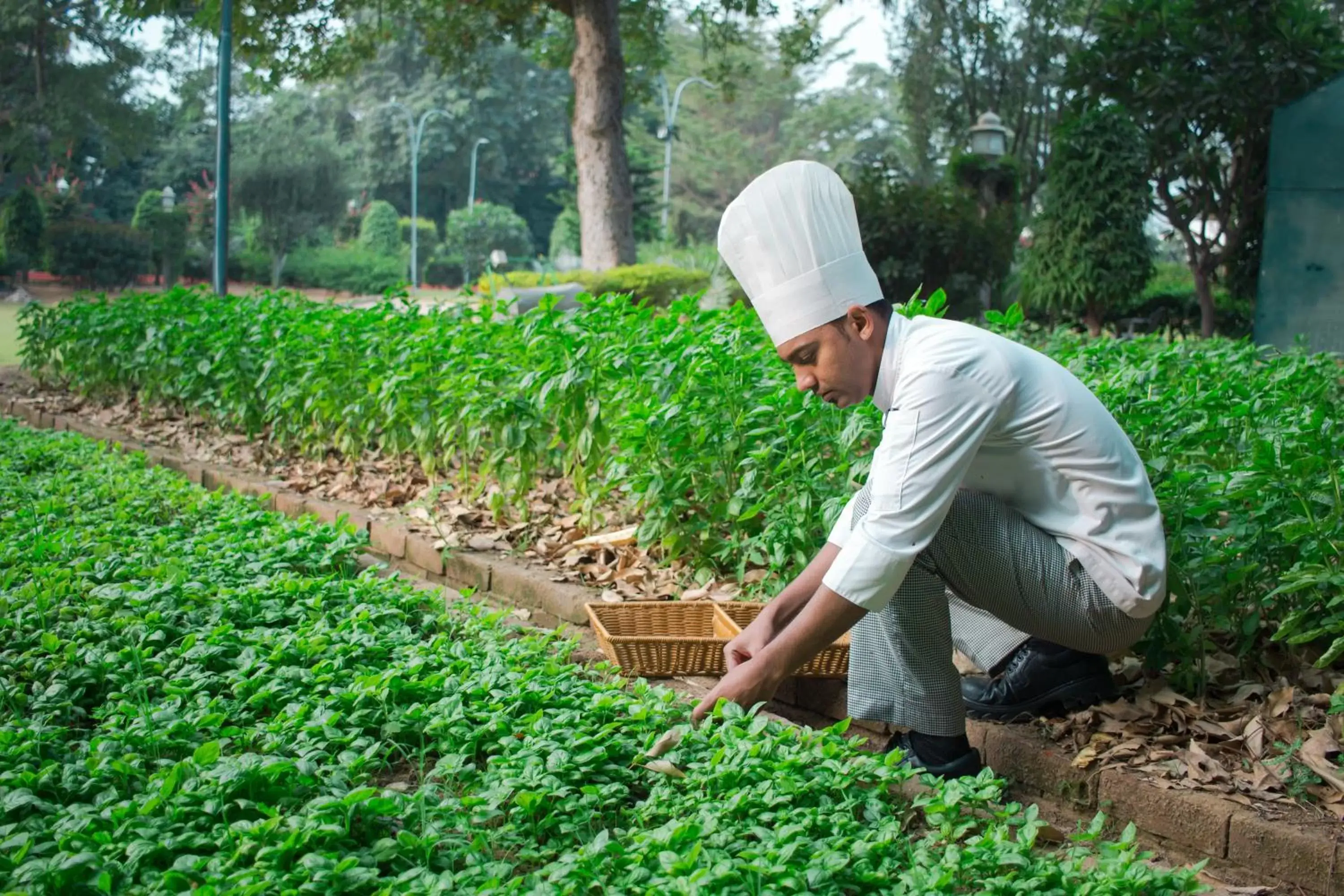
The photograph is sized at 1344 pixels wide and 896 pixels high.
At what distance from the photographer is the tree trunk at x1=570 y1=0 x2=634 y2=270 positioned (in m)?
13.1

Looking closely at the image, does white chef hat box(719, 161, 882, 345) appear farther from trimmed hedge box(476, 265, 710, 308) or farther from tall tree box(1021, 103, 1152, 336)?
tall tree box(1021, 103, 1152, 336)

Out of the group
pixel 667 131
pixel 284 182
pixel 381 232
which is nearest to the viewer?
pixel 667 131

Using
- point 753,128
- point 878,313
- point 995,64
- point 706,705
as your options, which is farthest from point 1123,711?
point 753,128

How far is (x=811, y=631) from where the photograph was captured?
245 cm

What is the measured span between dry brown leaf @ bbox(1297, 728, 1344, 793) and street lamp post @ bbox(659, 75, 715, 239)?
21095mm

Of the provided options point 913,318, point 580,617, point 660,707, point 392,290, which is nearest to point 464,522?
point 580,617

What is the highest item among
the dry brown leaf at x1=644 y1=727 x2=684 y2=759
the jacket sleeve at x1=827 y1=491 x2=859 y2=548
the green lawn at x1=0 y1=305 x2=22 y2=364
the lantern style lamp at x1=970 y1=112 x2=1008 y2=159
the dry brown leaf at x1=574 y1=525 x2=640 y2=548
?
the lantern style lamp at x1=970 y1=112 x2=1008 y2=159

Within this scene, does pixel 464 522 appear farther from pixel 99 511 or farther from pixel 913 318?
pixel 913 318

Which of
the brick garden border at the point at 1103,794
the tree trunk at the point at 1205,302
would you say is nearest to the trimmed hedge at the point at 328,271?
the tree trunk at the point at 1205,302

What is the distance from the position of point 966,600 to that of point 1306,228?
32.9ft

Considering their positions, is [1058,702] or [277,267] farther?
[277,267]

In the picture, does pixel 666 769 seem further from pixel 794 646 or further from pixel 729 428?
pixel 729 428

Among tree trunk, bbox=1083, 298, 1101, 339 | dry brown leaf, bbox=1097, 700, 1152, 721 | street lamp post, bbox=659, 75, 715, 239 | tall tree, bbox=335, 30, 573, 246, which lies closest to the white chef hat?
dry brown leaf, bbox=1097, 700, 1152, 721

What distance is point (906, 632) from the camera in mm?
2660
